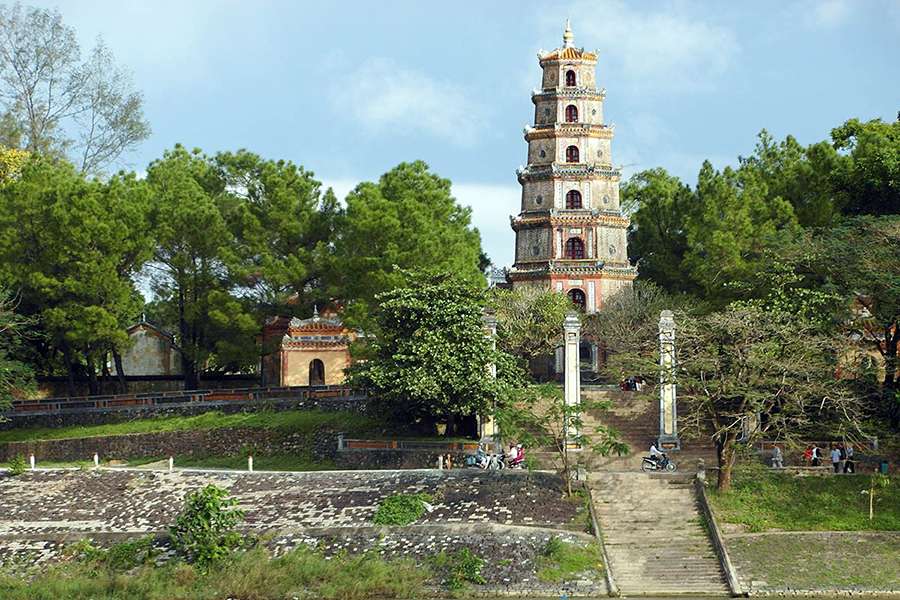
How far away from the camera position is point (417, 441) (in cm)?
3662

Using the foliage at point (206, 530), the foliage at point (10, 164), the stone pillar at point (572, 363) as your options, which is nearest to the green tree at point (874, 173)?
the stone pillar at point (572, 363)

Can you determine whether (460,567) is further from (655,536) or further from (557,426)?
(557,426)

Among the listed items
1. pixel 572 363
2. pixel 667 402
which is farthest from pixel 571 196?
pixel 667 402

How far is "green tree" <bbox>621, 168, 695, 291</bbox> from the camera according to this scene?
51562 mm

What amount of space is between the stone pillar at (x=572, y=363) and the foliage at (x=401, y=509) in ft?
19.3

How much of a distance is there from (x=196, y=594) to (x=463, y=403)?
10.4 m

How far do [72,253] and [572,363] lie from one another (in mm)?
17796

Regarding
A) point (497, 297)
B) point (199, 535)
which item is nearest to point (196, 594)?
point (199, 535)

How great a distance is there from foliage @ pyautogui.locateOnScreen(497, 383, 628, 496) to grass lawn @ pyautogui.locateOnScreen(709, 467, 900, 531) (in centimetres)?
314

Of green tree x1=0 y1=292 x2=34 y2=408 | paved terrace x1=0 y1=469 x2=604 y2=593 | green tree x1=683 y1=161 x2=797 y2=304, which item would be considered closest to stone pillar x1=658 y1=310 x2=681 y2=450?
paved terrace x1=0 y1=469 x2=604 y2=593

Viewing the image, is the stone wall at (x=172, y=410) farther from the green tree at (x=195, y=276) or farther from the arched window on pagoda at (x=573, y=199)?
the arched window on pagoda at (x=573, y=199)

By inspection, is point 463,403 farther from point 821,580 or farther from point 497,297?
point 821,580

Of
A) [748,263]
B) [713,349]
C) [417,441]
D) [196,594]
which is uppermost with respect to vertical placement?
[748,263]

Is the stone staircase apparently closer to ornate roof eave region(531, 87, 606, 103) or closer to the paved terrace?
the paved terrace
